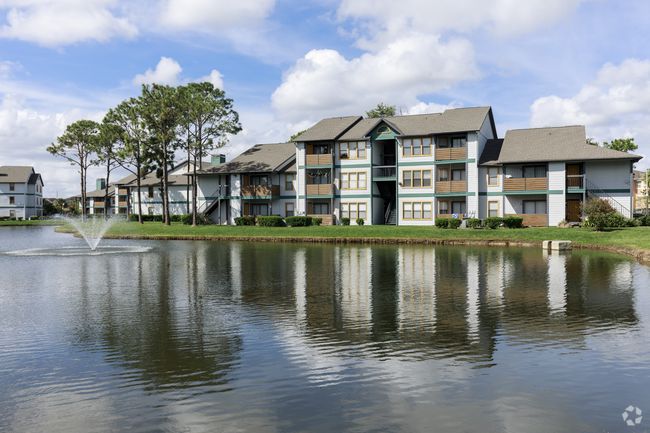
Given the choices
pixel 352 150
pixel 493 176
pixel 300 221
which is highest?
A: pixel 352 150

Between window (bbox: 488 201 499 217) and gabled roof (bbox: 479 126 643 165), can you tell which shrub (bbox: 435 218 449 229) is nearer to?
window (bbox: 488 201 499 217)

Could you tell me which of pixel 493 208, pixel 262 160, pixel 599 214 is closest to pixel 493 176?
pixel 493 208

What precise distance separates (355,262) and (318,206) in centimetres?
3138

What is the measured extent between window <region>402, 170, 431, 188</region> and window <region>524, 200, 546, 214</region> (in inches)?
394

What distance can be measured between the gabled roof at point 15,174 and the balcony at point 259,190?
72.7m

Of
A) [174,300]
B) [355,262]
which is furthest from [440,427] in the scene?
[355,262]

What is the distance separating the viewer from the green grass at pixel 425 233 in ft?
115

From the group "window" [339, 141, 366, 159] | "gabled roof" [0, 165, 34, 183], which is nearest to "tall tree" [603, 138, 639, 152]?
"window" [339, 141, 366, 159]

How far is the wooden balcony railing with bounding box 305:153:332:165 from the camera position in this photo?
5484 cm

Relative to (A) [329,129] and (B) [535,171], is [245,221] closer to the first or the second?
(A) [329,129]

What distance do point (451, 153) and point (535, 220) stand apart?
10.6 meters

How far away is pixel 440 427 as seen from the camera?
6.38m

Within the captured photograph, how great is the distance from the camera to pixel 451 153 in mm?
50219

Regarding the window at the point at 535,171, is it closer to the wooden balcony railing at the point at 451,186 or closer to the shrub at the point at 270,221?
the wooden balcony railing at the point at 451,186
